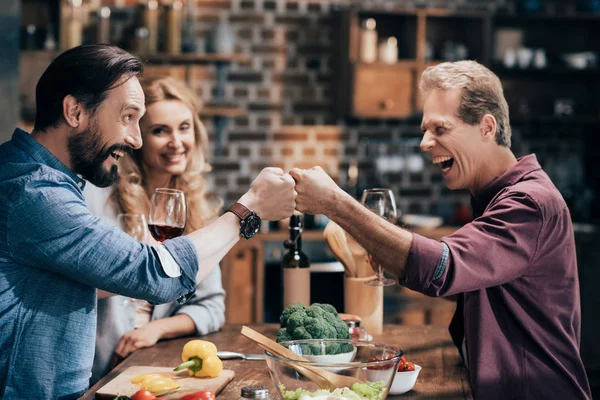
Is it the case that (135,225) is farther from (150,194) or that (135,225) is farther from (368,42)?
(368,42)

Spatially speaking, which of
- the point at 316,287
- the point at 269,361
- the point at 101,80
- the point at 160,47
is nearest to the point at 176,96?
the point at 316,287

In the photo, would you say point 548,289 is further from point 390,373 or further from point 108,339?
point 108,339

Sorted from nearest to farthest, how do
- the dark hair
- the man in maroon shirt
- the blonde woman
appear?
the dark hair → the man in maroon shirt → the blonde woman

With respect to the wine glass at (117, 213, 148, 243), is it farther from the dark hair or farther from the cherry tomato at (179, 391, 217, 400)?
the cherry tomato at (179, 391, 217, 400)

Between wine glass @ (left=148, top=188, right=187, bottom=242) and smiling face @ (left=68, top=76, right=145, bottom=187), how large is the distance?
0.17 m

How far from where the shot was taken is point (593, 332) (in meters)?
4.83

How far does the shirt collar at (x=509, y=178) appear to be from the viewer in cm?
206

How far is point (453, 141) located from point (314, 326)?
73cm

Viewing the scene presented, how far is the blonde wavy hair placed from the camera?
262 cm

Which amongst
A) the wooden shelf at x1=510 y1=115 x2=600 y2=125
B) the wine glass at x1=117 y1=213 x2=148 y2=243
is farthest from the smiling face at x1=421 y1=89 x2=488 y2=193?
the wooden shelf at x1=510 y1=115 x2=600 y2=125

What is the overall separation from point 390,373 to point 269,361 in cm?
24

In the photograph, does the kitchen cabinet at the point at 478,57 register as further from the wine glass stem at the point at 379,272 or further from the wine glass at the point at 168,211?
the wine glass at the point at 168,211

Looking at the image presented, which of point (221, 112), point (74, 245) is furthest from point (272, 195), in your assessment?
point (221, 112)

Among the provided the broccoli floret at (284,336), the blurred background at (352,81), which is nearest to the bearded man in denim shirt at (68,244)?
the broccoli floret at (284,336)
